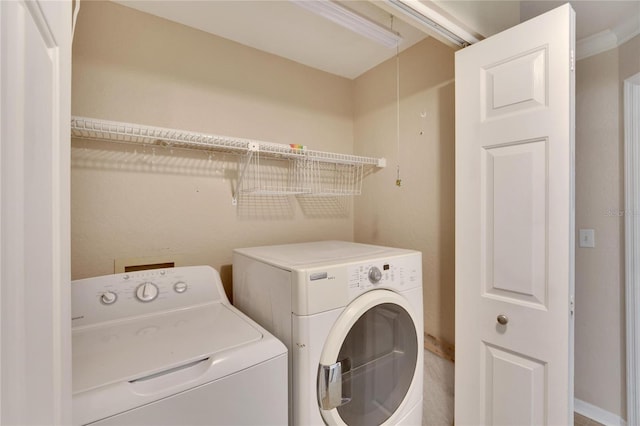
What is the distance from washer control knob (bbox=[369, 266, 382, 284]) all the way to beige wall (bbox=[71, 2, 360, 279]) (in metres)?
0.89

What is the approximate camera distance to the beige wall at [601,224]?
1.53 meters

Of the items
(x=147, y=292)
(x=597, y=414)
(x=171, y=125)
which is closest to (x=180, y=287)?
(x=147, y=292)

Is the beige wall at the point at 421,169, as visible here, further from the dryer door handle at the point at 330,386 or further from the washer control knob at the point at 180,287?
the washer control knob at the point at 180,287

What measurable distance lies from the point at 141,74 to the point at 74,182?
0.66m

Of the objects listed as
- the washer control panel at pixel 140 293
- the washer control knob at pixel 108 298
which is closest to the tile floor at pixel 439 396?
the washer control panel at pixel 140 293

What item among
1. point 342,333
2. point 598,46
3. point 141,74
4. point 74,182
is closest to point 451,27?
point 598,46

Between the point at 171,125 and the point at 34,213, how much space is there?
139 cm

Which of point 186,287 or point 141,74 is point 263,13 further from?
point 186,287

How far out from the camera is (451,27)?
131 cm

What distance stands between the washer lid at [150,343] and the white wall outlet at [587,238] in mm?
1864

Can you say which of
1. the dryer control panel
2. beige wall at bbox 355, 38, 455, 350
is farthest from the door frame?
the dryer control panel

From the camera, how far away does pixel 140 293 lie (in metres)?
1.27

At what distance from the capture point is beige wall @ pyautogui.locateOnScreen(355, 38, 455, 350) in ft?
5.66

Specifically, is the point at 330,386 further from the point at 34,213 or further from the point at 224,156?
the point at 224,156
